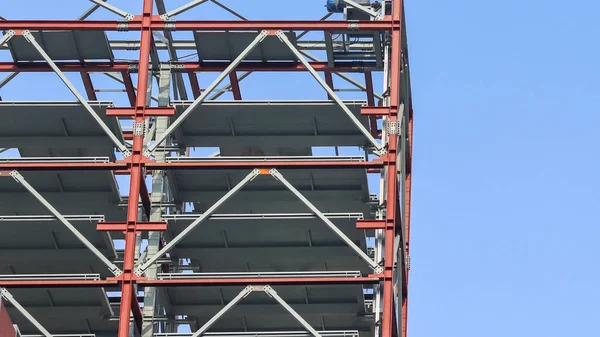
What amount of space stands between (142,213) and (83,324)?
208 inches

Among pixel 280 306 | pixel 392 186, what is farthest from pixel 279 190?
pixel 392 186

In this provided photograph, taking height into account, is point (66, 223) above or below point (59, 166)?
below

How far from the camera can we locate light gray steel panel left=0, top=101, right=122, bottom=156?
62.8 metres

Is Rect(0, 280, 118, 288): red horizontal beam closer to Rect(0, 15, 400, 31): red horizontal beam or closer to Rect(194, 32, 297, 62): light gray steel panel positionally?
Rect(0, 15, 400, 31): red horizontal beam

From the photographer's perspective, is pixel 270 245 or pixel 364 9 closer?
pixel 270 245

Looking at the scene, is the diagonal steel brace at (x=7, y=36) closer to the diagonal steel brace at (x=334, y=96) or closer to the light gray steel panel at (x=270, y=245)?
the light gray steel panel at (x=270, y=245)

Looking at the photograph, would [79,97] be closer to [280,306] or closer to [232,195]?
[232,195]

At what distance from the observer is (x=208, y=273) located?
60594 millimetres

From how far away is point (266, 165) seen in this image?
6116 centimetres

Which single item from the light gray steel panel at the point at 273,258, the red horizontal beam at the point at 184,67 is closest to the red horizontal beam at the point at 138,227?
the light gray steel panel at the point at 273,258

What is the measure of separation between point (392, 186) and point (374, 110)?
2.80m

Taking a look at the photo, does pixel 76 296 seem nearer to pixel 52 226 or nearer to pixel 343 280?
pixel 52 226

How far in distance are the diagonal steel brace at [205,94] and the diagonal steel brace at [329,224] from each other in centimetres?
358

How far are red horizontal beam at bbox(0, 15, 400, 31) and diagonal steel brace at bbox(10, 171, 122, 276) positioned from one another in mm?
5555
